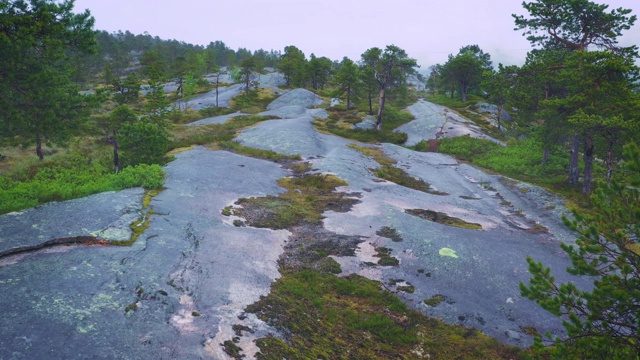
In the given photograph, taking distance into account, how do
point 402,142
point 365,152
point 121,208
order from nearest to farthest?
point 121,208 < point 365,152 < point 402,142

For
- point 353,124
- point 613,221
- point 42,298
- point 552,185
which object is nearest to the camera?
point 613,221

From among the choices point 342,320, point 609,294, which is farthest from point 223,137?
point 609,294

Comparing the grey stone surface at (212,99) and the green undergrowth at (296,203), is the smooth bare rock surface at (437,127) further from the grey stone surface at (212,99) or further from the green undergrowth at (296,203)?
the grey stone surface at (212,99)

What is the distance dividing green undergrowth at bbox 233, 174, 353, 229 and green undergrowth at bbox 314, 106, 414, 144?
23.6m

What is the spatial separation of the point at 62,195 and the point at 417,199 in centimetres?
2129

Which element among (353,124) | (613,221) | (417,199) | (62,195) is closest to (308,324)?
(613,221)

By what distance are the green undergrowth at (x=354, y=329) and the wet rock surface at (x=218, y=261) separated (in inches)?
24.0

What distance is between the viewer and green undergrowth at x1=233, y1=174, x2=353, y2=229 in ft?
61.3

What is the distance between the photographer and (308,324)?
1059 centimetres

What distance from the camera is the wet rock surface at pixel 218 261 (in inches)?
310

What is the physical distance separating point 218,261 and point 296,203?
9810mm

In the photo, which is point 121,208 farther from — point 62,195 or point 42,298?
point 42,298

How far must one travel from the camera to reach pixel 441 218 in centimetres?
2116

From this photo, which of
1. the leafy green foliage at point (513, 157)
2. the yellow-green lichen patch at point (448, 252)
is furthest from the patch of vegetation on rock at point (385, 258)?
the leafy green foliage at point (513, 157)
